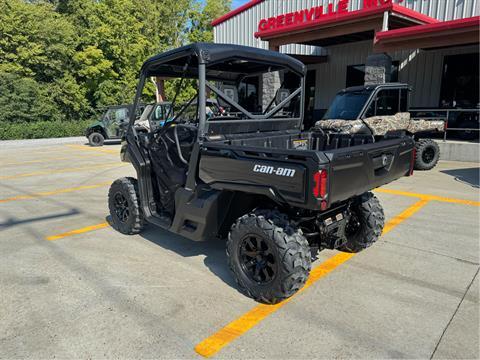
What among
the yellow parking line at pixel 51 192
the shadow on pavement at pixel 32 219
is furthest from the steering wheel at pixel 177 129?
the yellow parking line at pixel 51 192

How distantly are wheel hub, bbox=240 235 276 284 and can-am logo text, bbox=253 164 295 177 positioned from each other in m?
0.59

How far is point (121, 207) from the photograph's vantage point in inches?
189

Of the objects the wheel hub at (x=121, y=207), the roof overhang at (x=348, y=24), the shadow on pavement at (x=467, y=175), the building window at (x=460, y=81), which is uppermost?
the roof overhang at (x=348, y=24)

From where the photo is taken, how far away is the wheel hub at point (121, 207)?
15.4ft

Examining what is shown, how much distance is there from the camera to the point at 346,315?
2.87 meters

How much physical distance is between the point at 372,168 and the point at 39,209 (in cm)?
545

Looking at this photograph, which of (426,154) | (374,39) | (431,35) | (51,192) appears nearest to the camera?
(51,192)

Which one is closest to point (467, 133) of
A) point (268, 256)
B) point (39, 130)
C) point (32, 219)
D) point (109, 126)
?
point (268, 256)

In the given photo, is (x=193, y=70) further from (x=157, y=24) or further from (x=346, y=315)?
(x=157, y=24)

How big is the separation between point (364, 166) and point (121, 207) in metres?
3.26

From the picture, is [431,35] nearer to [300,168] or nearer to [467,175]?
[467,175]

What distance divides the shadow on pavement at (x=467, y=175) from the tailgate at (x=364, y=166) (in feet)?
16.2

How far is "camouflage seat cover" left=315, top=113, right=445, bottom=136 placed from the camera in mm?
8375

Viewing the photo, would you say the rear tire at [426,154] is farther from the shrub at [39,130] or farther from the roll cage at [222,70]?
the shrub at [39,130]
